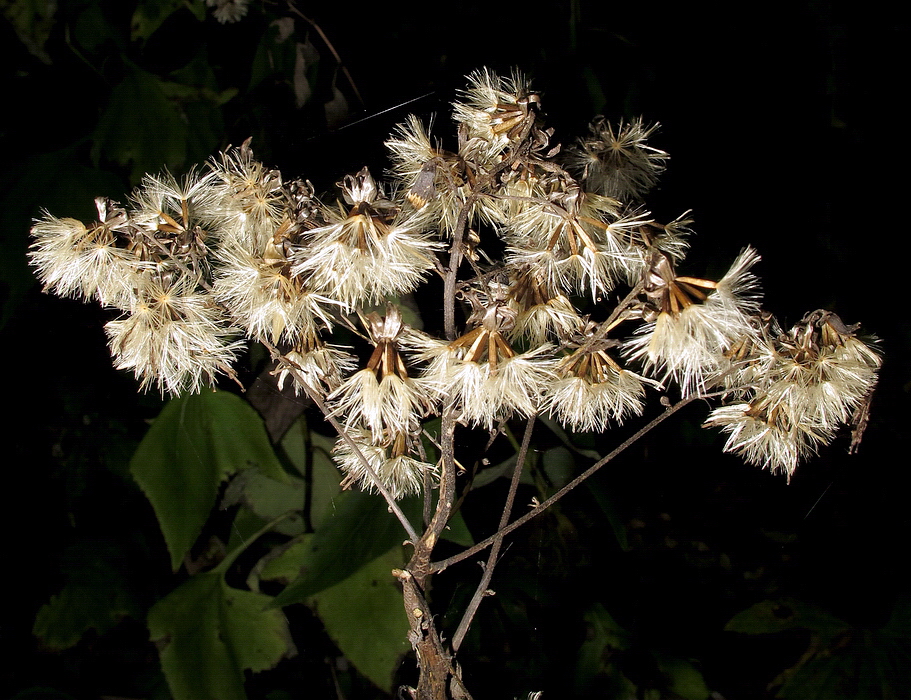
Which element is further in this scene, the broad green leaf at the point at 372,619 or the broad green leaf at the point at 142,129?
the broad green leaf at the point at 142,129

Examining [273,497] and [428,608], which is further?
[273,497]

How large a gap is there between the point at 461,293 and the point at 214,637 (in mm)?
409

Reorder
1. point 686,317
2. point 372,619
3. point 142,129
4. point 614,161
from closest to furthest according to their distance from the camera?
point 686,317 < point 614,161 < point 372,619 < point 142,129

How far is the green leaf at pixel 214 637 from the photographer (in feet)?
1.50

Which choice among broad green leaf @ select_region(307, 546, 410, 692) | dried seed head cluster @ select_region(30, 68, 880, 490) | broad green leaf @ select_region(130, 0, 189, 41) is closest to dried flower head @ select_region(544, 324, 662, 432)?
dried seed head cluster @ select_region(30, 68, 880, 490)

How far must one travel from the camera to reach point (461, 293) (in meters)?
0.25

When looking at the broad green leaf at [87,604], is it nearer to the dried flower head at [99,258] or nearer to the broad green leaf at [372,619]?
the broad green leaf at [372,619]

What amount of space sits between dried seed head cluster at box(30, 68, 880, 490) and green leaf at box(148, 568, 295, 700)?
0.28m

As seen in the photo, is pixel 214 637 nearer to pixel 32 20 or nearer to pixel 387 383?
pixel 387 383

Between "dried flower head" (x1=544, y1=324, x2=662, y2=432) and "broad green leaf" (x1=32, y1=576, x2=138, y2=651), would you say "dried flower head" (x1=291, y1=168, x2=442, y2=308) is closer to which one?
"dried flower head" (x1=544, y1=324, x2=662, y2=432)

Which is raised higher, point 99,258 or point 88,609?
point 99,258

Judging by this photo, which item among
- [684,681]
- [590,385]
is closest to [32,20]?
[590,385]

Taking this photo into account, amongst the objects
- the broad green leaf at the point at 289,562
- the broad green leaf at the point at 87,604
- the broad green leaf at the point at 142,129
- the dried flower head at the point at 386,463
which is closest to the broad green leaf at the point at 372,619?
the broad green leaf at the point at 289,562

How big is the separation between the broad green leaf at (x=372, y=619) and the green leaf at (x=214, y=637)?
7 cm
